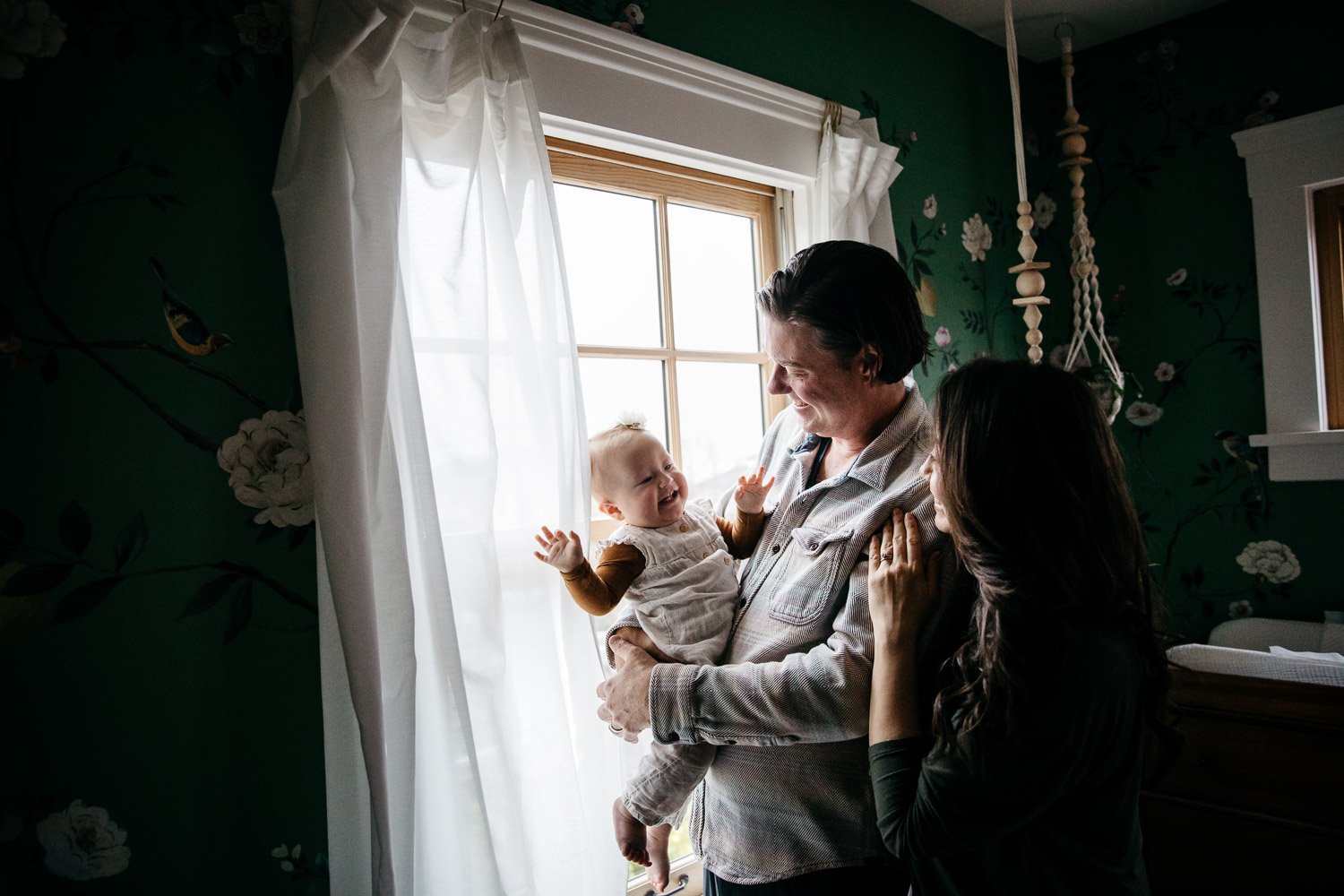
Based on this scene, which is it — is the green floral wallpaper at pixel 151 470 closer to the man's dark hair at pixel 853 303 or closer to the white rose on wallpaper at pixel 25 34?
the white rose on wallpaper at pixel 25 34

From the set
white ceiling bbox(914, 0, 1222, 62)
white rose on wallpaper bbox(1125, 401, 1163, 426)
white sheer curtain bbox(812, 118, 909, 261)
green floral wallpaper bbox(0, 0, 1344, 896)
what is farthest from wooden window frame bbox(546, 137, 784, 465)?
white rose on wallpaper bbox(1125, 401, 1163, 426)

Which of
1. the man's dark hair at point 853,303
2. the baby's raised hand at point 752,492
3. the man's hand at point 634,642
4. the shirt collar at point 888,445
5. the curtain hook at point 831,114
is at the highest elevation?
the curtain hook at point 831,114

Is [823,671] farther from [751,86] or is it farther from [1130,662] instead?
[751,86]

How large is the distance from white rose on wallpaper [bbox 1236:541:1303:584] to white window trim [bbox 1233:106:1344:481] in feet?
0.72

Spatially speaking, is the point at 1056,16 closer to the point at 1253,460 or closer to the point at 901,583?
the point at 1253,460

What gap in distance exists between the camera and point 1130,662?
910mm

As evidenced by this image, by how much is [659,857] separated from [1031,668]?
795 mm

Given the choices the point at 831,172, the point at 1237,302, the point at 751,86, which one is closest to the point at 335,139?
the point at 751,86

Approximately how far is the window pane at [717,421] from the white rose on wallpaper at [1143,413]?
58.9 inches

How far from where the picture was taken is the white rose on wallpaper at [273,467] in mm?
1189

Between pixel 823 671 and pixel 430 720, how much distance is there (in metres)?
0.59

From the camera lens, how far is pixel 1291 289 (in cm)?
241

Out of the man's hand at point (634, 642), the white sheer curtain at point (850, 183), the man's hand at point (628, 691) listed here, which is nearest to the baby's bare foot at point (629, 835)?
the man's hand at point (628, 691)

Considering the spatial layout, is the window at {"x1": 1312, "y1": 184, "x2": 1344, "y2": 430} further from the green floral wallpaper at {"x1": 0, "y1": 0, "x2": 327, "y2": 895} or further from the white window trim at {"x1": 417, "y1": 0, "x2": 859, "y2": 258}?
the green floral wallpaper at {"x1": 0, "y1": 0, "x2": 327, "y2": 895}
